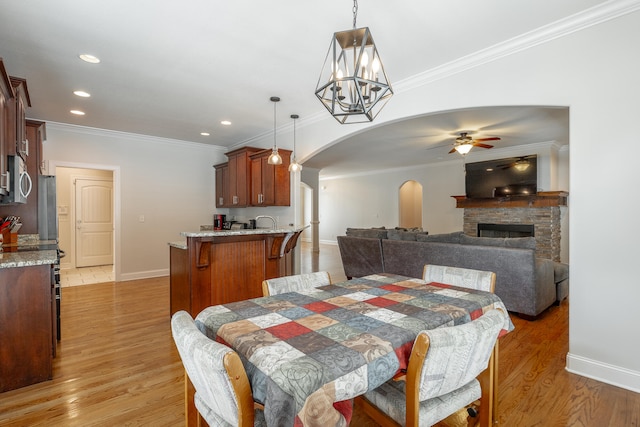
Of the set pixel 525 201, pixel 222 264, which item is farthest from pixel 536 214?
pixel 222 264

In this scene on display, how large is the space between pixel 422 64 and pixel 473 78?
483 millimetres

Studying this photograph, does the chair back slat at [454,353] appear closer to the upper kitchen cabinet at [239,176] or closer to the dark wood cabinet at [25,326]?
the dark wood cabinet at [25,326]

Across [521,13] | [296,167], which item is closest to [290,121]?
[296,167]

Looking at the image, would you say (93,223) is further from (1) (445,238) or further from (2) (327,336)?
(2) (327,336)

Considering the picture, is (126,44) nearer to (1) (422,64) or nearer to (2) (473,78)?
(1) (422,64)

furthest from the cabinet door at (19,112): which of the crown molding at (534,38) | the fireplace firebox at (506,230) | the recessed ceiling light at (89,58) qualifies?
the fireplace firebox at (506,230)

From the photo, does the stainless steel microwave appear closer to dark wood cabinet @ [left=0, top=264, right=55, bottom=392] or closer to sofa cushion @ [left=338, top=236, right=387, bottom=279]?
dark wood cabinet @ [left=0, top=264, right=55, bottom=392]

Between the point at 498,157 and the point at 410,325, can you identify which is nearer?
the point at 410,325

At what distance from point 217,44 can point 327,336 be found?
252 centimetres

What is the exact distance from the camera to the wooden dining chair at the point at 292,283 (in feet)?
5.83

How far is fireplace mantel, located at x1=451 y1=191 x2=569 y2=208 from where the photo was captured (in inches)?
232

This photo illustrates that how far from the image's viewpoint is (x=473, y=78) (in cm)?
283

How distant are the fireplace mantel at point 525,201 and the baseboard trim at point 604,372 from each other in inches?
178

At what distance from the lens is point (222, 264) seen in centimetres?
349
